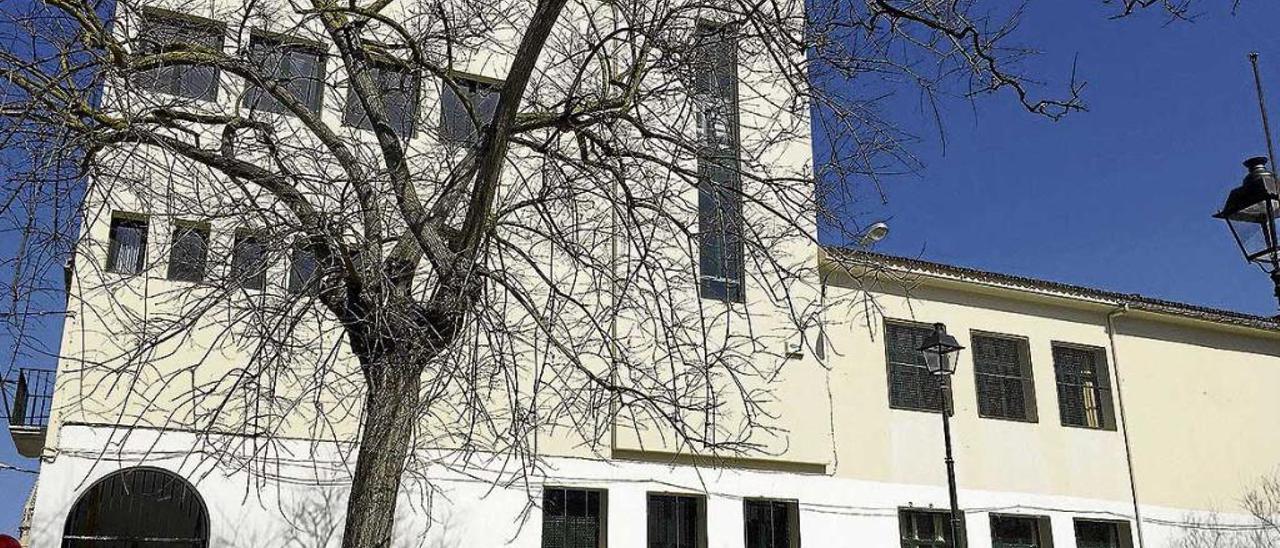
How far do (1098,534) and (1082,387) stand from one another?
2.33m

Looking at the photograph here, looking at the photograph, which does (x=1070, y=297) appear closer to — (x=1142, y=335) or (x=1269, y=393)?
(x=1142, y=335)

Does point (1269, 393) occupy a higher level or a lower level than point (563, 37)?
lower

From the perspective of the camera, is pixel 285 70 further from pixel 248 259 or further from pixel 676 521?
pixel 676 521

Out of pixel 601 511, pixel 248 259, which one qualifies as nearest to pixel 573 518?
pixel 601 511

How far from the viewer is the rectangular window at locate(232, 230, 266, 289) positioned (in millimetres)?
7949

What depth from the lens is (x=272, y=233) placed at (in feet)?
25.6

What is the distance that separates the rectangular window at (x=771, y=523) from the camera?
16.0m

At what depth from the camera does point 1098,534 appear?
18.8 meters

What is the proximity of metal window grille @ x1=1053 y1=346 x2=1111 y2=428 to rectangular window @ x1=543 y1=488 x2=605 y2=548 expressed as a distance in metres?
8.20

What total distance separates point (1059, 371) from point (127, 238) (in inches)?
548

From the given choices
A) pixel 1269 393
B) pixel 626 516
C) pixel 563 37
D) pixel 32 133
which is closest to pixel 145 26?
pixel 32 133

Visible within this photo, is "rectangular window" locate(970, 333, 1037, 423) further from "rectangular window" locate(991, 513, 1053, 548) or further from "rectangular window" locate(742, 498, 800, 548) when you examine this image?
"rectangular window" locate(742, 498, 800, 548)

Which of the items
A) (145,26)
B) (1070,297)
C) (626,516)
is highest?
(1070,297)

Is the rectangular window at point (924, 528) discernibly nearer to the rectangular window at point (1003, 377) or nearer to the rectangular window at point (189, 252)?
the rectangular window at point (1003, 377)
